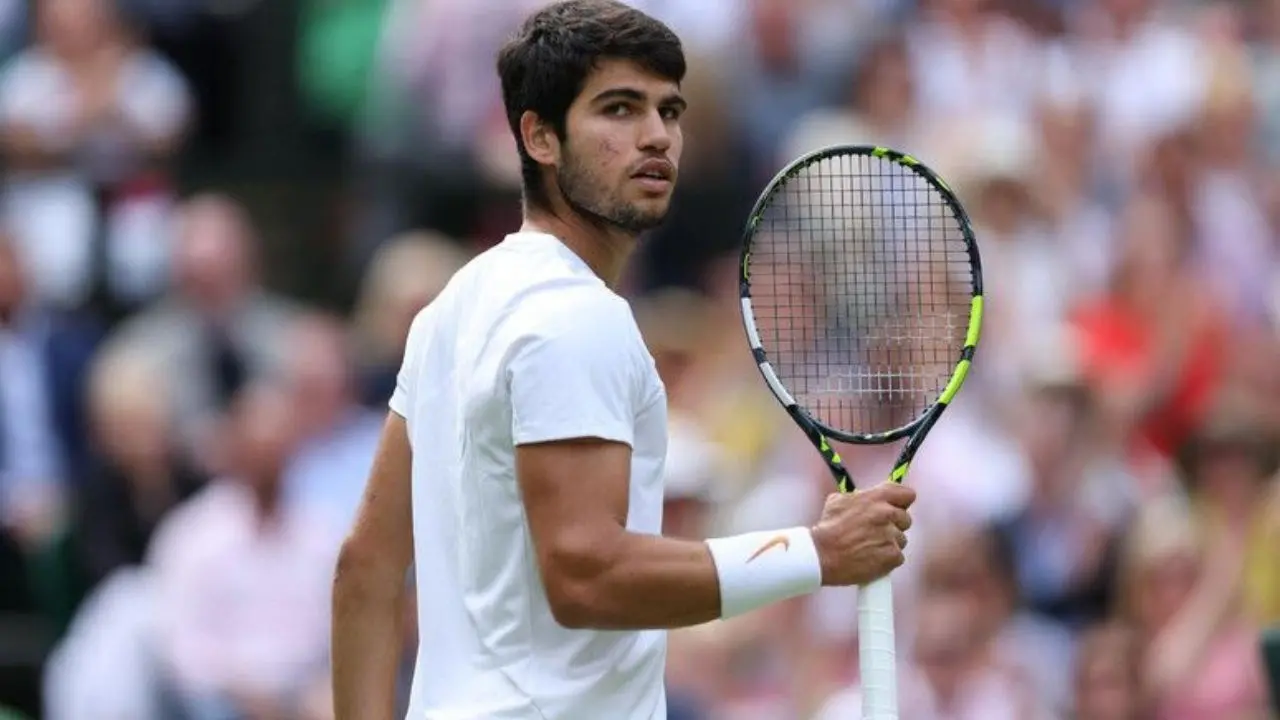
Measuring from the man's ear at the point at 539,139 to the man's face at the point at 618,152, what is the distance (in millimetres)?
21

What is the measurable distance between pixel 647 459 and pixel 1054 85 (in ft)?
19.6

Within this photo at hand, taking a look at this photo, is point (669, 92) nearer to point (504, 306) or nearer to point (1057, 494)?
point (504, 306)

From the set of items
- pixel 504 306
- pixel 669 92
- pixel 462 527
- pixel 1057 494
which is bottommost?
pixel 1057 494

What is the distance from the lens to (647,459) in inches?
173

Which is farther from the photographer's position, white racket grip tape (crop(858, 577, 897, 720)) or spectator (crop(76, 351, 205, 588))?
spectator (crop(76, 351, 205, 588))

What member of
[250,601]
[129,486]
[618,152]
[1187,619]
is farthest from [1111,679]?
[618,152]

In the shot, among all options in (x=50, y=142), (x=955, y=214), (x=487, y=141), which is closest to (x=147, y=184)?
(x=50, y=142)

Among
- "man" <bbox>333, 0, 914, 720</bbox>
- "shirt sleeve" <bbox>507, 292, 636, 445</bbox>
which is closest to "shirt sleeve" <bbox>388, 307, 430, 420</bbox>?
"man" <bbox>333, 0, 914, 720</bbox>

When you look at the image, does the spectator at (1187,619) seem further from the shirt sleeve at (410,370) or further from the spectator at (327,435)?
the shirt sleeve at (410,370)

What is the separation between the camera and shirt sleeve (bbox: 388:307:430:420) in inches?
181

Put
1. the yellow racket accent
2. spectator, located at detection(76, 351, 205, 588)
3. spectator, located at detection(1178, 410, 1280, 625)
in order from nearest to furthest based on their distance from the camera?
the yellow racket accent, spectator, located at detection(1178, 410, 1280, 625), spectator, located at detection(76, 351, 205, 588)

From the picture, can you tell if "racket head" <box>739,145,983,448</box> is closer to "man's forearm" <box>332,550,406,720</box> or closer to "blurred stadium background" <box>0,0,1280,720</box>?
"blurred stadium background" <box>0,0,1280,720</box>

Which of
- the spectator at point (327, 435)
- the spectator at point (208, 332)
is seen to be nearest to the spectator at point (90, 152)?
the spectator at point (208, 332)

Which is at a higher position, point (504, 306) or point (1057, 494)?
point (504, 306)
